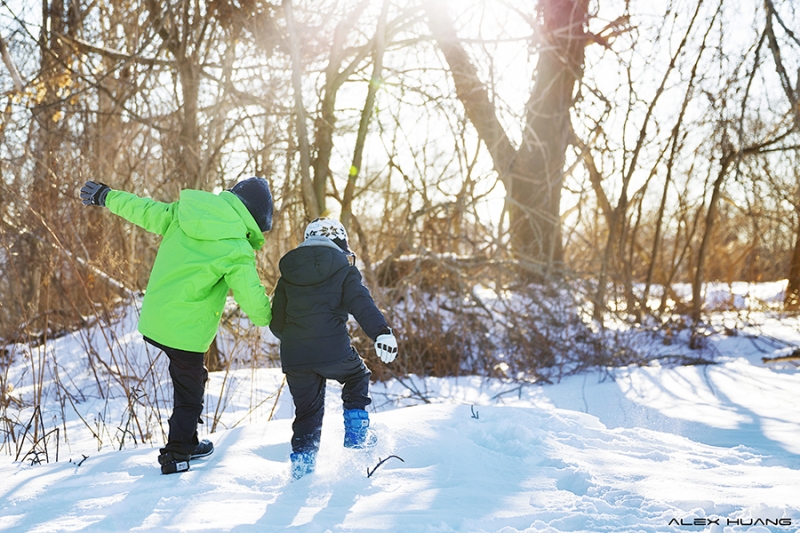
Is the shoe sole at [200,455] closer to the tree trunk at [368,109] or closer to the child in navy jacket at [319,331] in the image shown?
the child in navy jacket at [319,331]

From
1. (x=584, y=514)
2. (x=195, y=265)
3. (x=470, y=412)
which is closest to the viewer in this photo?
(x=584, y=514)

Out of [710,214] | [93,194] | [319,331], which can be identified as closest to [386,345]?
[319,331]

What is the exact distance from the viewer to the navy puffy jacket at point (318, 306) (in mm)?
3105

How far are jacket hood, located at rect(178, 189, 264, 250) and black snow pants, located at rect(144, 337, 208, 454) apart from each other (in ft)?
1.78

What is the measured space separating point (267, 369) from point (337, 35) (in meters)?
3.25

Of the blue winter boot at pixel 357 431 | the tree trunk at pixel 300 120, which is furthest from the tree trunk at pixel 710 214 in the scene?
the blue winter boot at pixel 357 431

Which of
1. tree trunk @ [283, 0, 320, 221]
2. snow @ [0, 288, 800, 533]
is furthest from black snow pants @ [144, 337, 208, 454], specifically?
tree trunk @ [283, 0, 320, 221]

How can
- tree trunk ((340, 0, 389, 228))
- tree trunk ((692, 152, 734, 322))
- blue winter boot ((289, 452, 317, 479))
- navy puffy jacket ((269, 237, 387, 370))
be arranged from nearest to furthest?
1. blue winter boot ((289, 452, 317, 479))
2. navy puffy jacket ((269, 237, 387, 370))
3. tree trunk ((340, 0, 389, 228))
4. tree trunk ((692, 152, 734, 322))

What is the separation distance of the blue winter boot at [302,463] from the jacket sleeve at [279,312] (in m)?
0.58

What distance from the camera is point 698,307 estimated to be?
333 inches

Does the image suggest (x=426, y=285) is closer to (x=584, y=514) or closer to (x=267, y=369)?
(x=267, y=369)

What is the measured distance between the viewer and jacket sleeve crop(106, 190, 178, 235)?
313 centimetres

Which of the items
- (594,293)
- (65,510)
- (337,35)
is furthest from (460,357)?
(65,510)

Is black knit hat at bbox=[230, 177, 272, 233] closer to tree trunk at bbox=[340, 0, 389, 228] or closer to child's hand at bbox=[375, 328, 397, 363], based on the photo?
child's hand at bbox=[375, 328, 397, 363]
